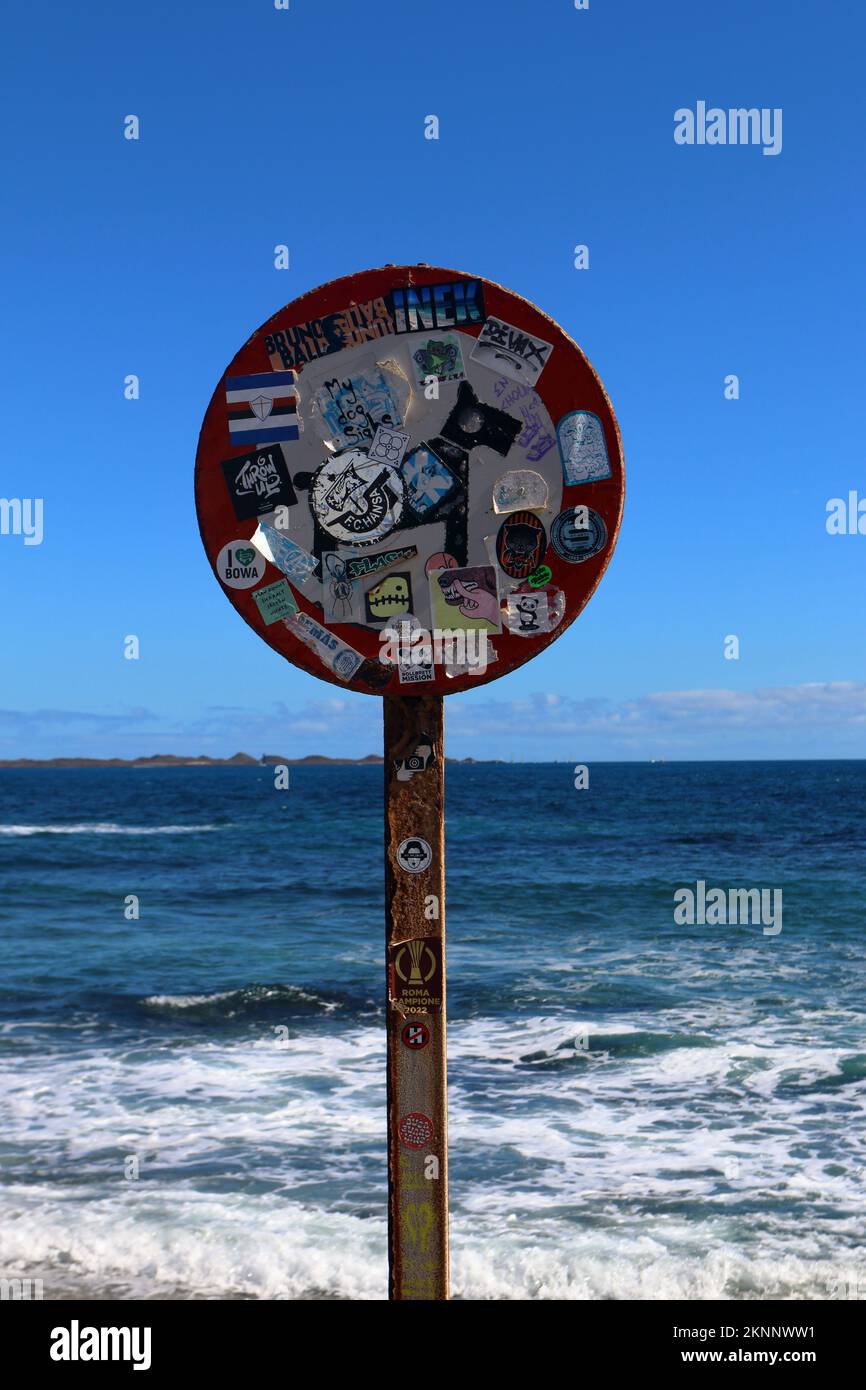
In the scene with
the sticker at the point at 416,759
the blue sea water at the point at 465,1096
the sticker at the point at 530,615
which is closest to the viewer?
the sticker at the point at 530,615

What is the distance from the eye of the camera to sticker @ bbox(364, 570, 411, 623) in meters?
3.24

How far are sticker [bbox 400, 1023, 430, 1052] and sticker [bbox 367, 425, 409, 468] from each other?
158 cm

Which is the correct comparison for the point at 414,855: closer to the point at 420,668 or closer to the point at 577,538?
the point at 420,668

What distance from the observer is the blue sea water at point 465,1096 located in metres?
7.13

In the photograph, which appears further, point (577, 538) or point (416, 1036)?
point (416, 1036)

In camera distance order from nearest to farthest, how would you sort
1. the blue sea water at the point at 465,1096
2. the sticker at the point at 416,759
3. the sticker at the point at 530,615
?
the sticker at the point at 530,615 → the sticker at the point at 416,759 → the blue sea water at the point at 465,1096

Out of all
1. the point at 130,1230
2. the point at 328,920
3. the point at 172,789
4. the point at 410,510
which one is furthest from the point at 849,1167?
the point at 172,789

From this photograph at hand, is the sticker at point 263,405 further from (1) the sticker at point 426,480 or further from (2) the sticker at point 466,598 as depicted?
(2) the sticker at point 466,598

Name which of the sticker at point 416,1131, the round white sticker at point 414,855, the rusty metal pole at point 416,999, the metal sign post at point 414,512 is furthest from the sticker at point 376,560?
the sticker at point 416,1131

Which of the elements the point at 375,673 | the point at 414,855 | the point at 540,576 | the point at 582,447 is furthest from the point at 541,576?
the point at 414,855

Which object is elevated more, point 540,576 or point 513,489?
point 513,489

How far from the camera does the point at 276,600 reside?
328 cm

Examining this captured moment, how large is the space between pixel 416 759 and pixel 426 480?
78 cm
